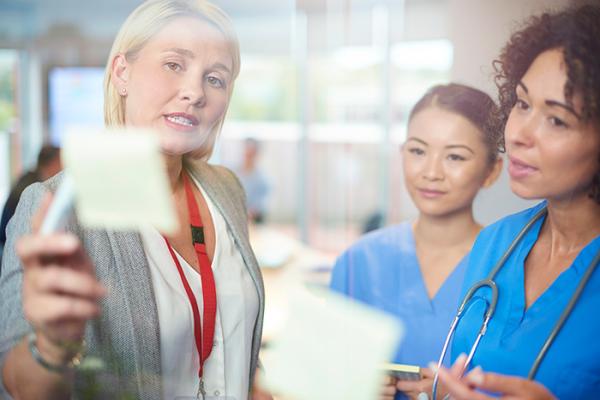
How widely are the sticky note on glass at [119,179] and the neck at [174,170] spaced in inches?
0.4

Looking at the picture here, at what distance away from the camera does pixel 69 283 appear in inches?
33.3

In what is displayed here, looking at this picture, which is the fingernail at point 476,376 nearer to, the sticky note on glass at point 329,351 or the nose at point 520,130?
the sticky note on glass at point 329,351

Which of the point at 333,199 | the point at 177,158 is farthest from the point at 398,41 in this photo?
the point at 177,158

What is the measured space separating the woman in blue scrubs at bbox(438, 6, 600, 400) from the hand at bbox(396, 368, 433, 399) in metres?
0.08

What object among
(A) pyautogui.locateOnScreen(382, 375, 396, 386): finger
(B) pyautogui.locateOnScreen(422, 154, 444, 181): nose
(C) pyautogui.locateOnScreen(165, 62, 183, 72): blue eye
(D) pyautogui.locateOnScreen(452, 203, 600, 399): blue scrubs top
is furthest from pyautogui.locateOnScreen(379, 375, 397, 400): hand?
(C) pyautogui.locateOnScreen(165, 62, 183, 72): blue eye

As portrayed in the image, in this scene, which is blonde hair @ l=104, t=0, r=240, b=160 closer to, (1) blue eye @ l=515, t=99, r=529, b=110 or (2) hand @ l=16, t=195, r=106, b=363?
(2) hand @ l=16, t=195, r=106, b=363

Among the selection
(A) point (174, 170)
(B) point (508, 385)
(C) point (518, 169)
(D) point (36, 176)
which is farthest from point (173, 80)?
(B) point (508, 385)

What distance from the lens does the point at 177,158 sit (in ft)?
3.08

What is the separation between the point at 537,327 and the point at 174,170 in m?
0.54

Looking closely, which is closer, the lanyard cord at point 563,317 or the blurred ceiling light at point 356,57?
the lanyard cord at point 563,317

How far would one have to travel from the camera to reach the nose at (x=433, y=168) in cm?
100

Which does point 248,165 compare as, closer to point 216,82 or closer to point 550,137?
point 216,82

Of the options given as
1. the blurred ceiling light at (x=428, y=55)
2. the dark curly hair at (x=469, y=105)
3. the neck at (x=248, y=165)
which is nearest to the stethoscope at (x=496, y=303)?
the dark curly hair at (x=469, y=105)

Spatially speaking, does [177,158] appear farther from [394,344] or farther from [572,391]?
[572,391]
